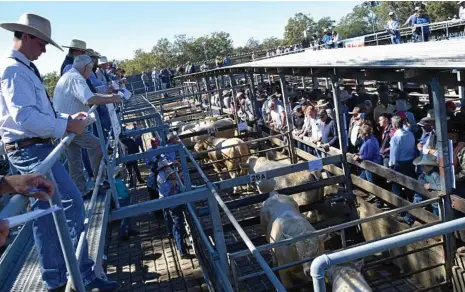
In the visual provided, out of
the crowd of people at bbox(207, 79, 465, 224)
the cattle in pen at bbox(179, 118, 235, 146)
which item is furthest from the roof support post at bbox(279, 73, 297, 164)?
the cattle in pen at bbox(179, 118, 235, 146)

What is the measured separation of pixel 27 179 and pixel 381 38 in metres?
19.6

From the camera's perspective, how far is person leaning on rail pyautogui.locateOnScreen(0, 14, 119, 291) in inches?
125

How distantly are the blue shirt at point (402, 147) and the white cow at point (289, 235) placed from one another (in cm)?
185

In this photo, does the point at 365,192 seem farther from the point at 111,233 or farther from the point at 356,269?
the point at 111,233

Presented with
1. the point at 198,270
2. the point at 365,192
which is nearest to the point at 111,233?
the point at 198,270

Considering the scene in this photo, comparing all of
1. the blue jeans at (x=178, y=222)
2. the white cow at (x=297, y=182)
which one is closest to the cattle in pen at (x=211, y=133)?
the white cow at (x=297, y=182)

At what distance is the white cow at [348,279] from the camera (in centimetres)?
541

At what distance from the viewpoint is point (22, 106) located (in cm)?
316

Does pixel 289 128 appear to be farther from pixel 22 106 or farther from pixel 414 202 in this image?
pixel 22 106

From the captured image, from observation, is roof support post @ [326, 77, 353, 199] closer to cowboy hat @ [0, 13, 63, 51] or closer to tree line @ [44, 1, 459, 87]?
cowboy hat @ [0, 13, 63, 51]

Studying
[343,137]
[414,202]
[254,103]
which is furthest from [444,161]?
[254,103]

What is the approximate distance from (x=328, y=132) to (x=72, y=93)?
21.3 feet

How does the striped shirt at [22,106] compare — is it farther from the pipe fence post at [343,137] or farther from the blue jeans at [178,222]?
the pipe fence post at [343,137]

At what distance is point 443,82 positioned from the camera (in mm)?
5930
